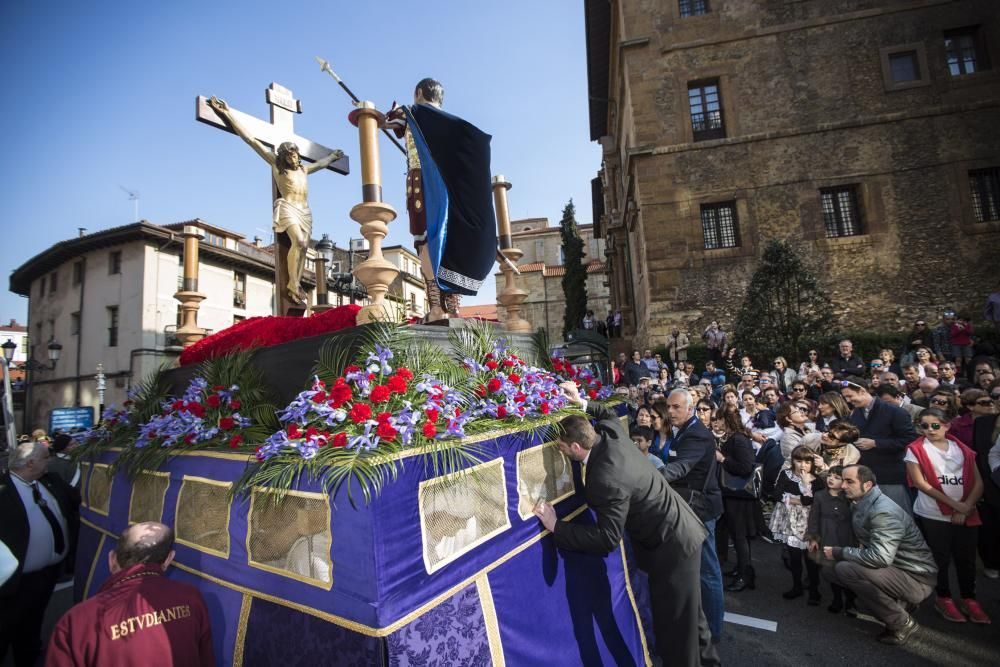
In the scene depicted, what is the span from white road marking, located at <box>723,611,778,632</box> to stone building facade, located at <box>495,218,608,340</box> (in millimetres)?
36586

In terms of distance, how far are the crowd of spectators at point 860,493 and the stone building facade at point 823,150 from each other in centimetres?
1103

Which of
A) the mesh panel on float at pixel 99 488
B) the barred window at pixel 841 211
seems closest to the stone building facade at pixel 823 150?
the barred window at pixel 841 211

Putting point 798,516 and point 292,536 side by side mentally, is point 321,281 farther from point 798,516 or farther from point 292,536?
point 798,516

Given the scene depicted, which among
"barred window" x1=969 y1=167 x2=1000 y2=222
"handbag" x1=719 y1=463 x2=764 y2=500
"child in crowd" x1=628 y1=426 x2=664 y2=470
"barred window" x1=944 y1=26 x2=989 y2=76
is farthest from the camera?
"barred window" x1=944 y1=26 x2=989 y2=76

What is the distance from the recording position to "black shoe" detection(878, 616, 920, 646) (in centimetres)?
378

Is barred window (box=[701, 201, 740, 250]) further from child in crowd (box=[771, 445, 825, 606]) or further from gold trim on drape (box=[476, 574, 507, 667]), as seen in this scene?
gold trim on drape (box=[476, 574, 507, 667])

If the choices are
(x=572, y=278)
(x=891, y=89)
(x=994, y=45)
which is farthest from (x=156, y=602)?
(x=572, y=278)

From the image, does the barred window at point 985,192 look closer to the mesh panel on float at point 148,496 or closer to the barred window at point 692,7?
the barred window at point 692,7

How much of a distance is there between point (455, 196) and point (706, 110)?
17.2 meters

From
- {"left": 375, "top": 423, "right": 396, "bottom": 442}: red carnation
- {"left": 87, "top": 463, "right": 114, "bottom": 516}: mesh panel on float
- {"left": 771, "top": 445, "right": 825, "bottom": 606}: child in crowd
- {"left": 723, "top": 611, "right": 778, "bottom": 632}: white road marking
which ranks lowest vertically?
{"left": 723, "top": 611, "right": 778, "bottom": 632}: white road marking

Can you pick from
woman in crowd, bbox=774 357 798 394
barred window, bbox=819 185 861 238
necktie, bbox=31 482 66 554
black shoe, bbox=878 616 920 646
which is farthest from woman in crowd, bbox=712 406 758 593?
barred window, bbox=819 185 861 238

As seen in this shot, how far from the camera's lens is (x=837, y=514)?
4.29m

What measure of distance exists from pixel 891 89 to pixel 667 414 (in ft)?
60.9

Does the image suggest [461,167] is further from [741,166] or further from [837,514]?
[741,166]
